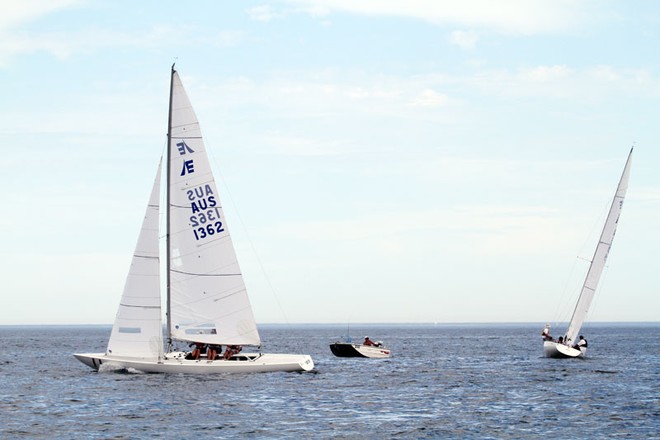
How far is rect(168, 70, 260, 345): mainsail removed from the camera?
165 ft

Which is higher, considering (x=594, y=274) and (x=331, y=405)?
(x=594, y=274)

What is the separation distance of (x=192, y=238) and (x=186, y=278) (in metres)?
2.21

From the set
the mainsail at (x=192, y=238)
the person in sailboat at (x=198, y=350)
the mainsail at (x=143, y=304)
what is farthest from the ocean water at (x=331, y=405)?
the mainsail at (x=192, y=238)

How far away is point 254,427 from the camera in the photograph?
3488 centimetres

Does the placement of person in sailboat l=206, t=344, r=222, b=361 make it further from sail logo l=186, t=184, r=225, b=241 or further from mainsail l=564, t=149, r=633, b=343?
mainsail l=564, t=149, r=633, b=343

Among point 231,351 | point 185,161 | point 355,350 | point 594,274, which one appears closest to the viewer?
point 185,161

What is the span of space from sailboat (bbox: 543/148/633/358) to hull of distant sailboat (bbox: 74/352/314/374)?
32.3 metres

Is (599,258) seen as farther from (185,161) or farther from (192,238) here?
(185,161)

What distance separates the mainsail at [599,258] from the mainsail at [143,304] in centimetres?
4064

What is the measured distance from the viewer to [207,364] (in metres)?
48.2

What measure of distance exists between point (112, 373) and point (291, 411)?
16633 mm

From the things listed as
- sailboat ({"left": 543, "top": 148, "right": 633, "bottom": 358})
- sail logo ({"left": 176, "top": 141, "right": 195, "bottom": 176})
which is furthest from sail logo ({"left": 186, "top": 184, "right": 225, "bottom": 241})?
sailboat ({"left": 543, "top": 148, "right": 633, "bottom": 358})

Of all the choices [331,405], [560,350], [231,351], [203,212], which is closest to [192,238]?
[203,212]

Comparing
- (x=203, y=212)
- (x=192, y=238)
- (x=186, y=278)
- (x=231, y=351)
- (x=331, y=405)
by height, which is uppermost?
(x=203, y=212)
